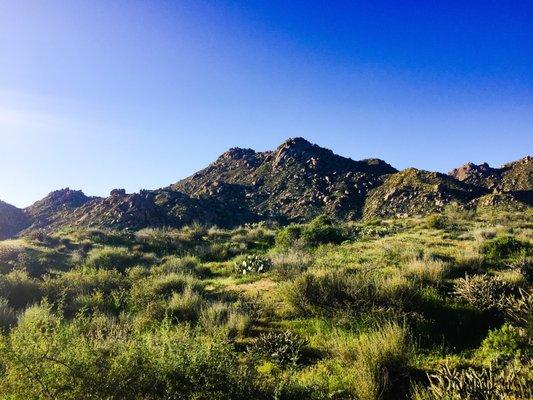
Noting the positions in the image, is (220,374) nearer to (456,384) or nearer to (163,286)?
(456,384)

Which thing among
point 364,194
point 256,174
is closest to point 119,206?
point 256,174

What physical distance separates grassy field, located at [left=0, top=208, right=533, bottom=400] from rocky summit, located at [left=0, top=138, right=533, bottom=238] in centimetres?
3060

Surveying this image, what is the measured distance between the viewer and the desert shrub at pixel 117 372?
463 cm

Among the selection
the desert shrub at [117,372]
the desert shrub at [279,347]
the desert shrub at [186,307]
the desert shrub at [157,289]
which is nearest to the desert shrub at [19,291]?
the desert shrub at [157,289]

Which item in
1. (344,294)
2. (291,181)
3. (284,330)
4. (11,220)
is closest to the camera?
(284,330)

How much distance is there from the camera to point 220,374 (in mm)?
5059

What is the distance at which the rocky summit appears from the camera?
4744cm

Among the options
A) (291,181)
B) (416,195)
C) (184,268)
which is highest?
(291,181)

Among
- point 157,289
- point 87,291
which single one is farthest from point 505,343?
point 87,291

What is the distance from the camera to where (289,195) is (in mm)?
59531

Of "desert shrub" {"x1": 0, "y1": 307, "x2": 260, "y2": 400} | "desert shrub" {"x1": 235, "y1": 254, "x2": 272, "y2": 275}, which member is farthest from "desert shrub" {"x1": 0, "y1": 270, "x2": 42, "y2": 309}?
"desert shrub" {"x1": 0, "y1": 307, "x2": 260, "y2": 400}

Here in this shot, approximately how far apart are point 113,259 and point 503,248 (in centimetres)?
1718

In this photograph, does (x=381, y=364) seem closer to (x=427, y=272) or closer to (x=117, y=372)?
(x=117, y=372)

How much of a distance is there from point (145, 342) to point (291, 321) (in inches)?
153
